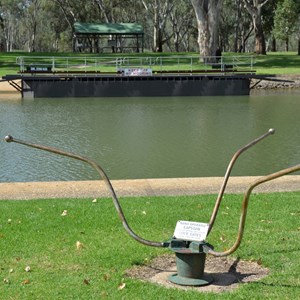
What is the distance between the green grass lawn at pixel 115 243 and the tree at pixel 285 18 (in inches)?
2214

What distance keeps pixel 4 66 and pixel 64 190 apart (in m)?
42.6

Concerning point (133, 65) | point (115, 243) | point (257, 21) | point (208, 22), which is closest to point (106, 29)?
point (257, 21)

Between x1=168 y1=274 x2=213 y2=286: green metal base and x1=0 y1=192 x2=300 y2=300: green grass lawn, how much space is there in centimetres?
20

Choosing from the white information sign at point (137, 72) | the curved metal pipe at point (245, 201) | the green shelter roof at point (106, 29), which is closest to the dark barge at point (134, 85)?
the white information sign at point (137, 72)

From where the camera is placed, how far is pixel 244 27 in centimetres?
8119

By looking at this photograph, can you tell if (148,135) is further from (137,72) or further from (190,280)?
(137,72)

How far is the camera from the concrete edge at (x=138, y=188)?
10438 mm

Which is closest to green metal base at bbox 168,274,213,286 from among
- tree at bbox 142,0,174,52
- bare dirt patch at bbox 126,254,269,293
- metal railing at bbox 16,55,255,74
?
bare dirt patch at bbox 126,254,269,293

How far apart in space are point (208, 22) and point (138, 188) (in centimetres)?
4204

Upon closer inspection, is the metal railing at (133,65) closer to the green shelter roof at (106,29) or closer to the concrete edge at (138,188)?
the green shelter roof at (106,29)

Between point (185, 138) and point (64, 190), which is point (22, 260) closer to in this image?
point (64, 190)

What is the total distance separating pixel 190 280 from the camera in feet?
19.9

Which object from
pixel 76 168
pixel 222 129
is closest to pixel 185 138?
A: pixel 222 129

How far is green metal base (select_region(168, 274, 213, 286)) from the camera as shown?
6027mm
